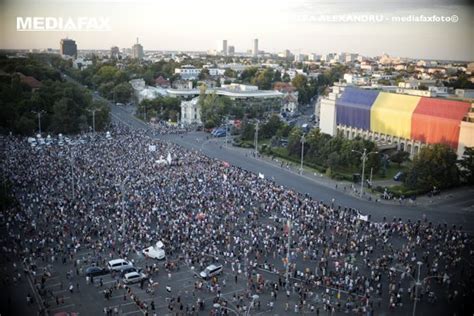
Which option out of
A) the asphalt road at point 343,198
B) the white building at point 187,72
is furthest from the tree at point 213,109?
the white building at point 187,72

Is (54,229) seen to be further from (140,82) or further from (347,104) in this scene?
(140,82)

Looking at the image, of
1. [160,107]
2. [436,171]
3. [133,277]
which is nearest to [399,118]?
[436,171]

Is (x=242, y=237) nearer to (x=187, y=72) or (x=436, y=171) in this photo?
(x=436, y=171)

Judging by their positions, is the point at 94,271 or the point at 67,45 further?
the point at 67,45

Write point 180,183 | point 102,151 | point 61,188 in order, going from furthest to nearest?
point 102,151 < point 180,183 < point 61,188

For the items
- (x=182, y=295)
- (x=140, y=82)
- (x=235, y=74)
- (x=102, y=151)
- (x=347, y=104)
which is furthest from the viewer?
(x=235, y=74)

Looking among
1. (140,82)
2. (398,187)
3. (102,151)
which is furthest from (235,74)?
(398,187)

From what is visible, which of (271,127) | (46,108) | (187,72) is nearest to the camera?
(46,108)

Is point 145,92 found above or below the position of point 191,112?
above
